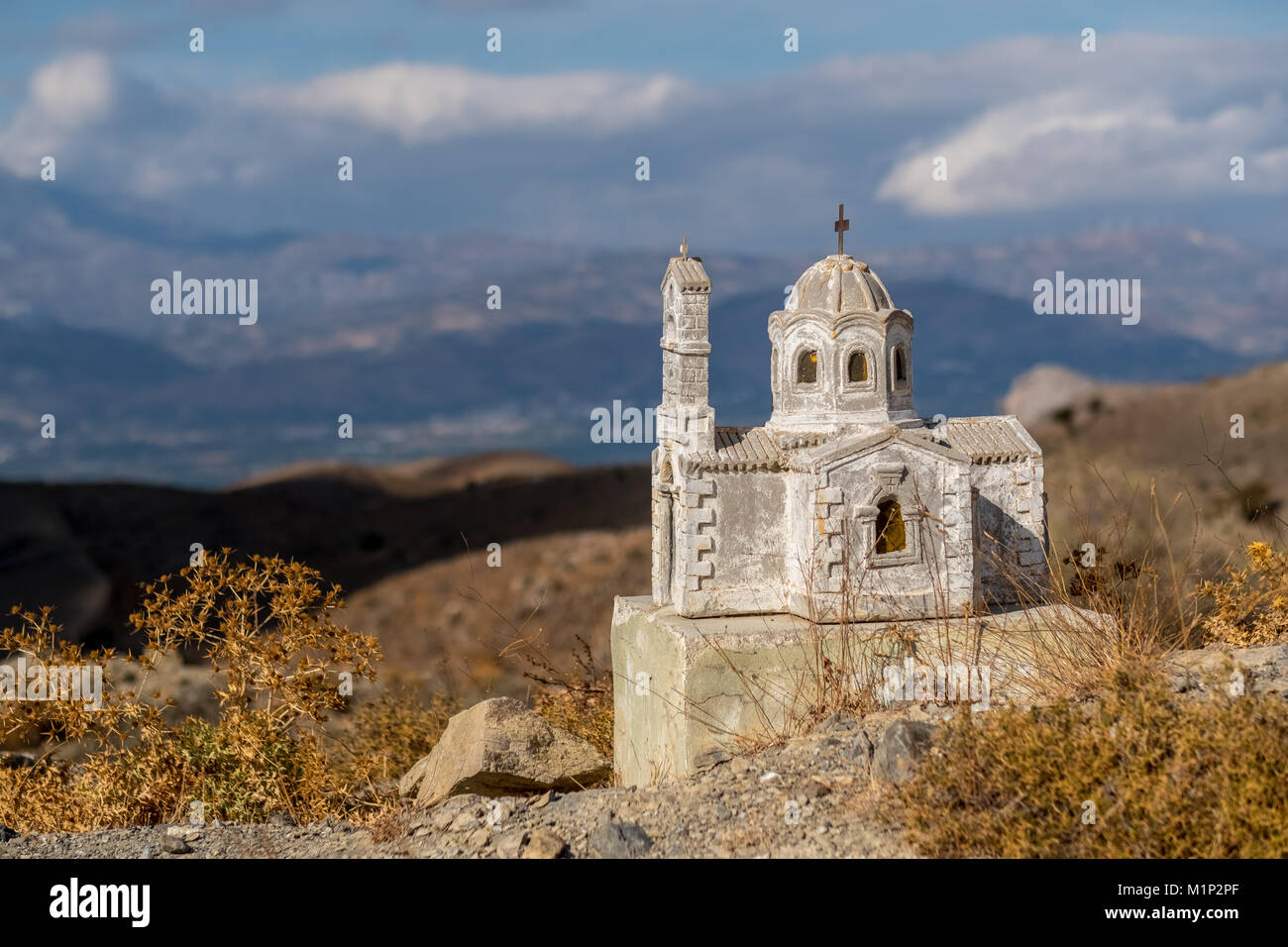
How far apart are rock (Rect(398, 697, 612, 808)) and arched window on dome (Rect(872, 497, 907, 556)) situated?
2.85 m

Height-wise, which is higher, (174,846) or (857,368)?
(857,368)

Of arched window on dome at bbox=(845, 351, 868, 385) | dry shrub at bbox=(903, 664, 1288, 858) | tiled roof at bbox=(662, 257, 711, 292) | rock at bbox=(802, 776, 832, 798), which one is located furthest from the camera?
arched window on dome at bbox=(845, 351, 868, 385)

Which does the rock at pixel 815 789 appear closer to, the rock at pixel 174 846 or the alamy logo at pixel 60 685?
the rock at pixel 174 846

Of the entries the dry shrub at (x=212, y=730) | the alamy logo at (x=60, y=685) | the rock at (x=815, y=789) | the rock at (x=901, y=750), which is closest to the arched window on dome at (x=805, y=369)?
the rock at (x=901, y=750)

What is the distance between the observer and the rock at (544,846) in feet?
24.1

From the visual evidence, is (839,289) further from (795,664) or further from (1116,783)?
(1116,783)

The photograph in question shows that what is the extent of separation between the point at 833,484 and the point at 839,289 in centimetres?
164

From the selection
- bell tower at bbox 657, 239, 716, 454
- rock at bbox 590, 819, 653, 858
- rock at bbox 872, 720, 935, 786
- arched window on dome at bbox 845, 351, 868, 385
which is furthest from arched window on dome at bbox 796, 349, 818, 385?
rock at bbox 590, 819, 653, 858

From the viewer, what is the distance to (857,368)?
10148 mm

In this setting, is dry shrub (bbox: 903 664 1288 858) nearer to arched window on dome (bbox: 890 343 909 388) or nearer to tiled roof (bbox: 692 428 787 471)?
tiled roof (bbox: 692 428 787 471)

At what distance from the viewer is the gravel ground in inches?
290

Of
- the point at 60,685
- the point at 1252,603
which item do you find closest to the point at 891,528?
the point at 1252,603
